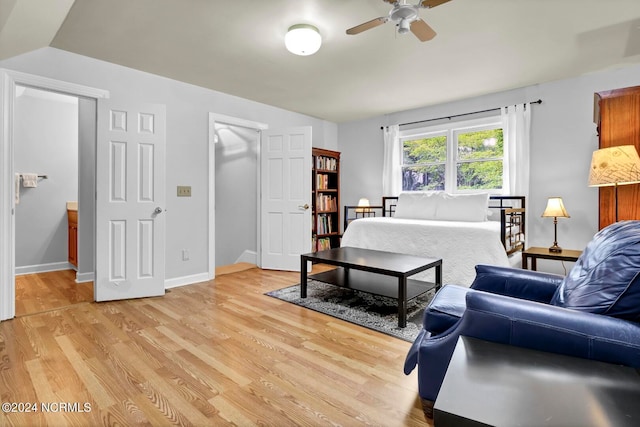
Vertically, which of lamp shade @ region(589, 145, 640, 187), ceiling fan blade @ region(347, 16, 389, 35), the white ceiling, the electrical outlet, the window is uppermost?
the white ceiling

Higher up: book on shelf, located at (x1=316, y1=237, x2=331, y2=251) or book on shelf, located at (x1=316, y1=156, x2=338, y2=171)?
book on shelf, located at (x1=316, y1=156, x2=338, y2=171)

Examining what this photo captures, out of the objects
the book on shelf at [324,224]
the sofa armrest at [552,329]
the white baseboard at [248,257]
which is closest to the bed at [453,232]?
the book on shelf at [324,224]

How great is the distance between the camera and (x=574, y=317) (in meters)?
0.99

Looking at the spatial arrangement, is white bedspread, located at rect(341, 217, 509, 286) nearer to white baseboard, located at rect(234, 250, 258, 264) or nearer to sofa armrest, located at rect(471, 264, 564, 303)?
sofa armrest, located at rect(471, 264, 564, 303)

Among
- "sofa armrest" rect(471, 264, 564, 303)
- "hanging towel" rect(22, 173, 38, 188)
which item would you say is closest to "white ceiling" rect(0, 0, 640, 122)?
"sofa armrest" rect(471, 264, 564, 303)

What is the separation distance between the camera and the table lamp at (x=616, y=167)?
87.7 inches

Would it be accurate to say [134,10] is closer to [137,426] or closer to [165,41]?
[165,41]

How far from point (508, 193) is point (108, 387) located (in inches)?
174

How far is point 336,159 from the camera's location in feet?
17.7

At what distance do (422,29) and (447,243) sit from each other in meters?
2.03

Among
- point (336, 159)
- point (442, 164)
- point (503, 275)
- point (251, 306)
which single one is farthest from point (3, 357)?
point (442, 164)

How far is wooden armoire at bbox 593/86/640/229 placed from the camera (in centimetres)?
231

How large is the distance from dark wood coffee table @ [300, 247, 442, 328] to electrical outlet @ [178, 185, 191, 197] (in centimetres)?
168

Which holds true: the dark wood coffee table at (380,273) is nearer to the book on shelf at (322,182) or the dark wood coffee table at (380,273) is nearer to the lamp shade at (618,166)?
the lamp shade at (618,166)
